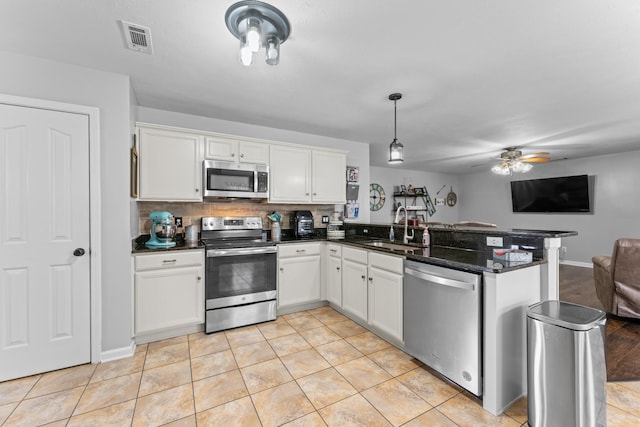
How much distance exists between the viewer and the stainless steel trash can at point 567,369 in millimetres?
1443

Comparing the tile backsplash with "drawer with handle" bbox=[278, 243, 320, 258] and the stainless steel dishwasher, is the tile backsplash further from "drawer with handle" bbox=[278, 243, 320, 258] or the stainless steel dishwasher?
the stainless steel dishwasher

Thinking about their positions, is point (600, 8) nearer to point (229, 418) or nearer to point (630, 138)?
point (229, 418)

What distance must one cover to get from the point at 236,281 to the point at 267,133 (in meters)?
1.97

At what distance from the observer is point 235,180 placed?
10.3 ft

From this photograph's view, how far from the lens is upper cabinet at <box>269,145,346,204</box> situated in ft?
11.3

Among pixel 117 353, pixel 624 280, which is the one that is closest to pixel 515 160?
pixel 624 280

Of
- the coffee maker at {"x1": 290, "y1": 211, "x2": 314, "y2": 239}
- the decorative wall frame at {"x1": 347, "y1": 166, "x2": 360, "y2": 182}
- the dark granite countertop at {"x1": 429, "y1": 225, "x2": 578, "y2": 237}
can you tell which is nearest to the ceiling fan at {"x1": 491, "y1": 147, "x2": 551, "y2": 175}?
the decorative wall frame at {"x1": 347, "y1": 166, "x2": 360, "y2": 182}

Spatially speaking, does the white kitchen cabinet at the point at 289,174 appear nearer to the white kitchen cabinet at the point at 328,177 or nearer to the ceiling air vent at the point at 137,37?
the white kitchen cabinet at the point at 328,177

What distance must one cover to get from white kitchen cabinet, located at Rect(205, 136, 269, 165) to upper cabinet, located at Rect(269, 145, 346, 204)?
0.13m

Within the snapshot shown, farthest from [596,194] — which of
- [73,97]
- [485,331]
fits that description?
[73,97]

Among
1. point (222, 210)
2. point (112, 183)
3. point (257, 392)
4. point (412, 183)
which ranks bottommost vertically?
→ point (257, 392)

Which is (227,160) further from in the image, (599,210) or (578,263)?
(578,263)

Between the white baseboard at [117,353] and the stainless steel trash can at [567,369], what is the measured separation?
9.59 ft

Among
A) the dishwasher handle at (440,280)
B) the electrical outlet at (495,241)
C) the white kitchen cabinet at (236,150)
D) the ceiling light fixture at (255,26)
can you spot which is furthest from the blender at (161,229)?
the electrical outlet at (495,241)
